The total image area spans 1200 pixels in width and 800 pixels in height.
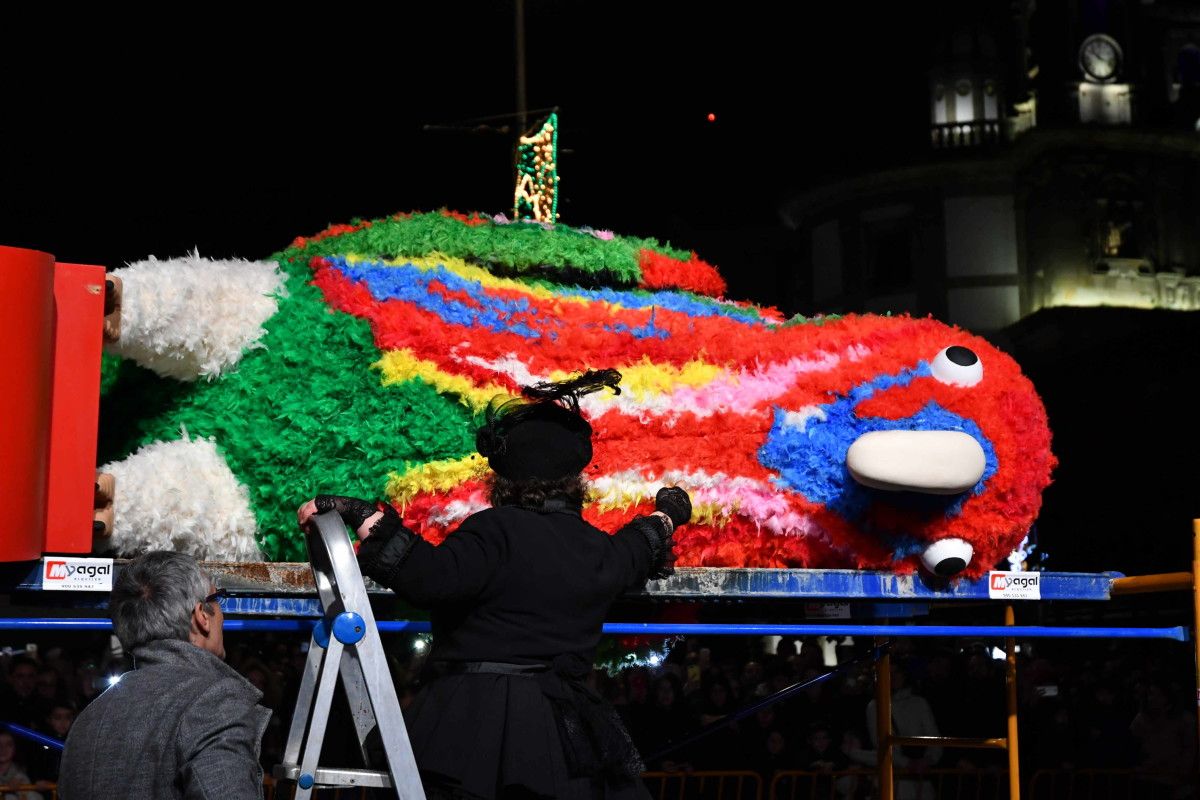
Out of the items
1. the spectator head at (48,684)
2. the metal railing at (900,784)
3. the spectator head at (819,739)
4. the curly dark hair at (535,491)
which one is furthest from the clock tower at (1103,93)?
the curly dark hair at (535,491)

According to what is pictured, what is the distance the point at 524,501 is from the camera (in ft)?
9.64

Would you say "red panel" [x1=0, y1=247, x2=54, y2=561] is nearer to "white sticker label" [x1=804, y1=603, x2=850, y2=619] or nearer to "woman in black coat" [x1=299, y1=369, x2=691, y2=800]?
"woman in black coat" [x1=299, y1=369, x2=691, y2=800]

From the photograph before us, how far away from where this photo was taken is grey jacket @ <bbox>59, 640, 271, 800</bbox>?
2.22 metres

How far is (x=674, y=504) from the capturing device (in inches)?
129

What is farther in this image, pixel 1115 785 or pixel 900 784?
pixel 1115 785

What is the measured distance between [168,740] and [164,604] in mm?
244

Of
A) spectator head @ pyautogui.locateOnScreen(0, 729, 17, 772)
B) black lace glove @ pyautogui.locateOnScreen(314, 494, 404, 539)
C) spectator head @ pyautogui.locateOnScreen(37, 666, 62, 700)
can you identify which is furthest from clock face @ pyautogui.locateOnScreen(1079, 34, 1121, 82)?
black lace glove @ pyautogui.locateOnScreen(314, 494, 404, 539)

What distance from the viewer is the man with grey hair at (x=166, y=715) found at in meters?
2.23

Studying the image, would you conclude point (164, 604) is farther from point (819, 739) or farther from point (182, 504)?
point (819, 739)

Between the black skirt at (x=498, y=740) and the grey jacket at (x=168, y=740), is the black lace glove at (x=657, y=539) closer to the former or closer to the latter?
the black skirt at (x=498, y=740)

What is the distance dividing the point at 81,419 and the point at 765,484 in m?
1.53

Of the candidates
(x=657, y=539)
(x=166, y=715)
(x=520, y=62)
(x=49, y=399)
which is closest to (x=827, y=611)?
(x=657, y=539)

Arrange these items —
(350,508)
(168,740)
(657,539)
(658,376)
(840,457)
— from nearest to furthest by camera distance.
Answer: (168,740), (350,508), (657,539), (840,457), (658,376)

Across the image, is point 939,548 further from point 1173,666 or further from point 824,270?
point 824,270
